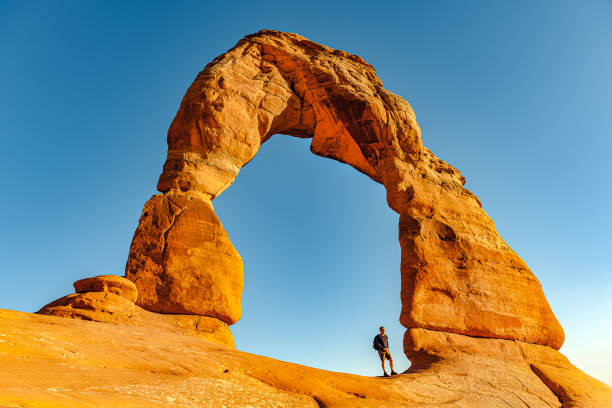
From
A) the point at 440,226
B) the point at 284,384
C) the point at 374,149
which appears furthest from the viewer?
the point at 374,149

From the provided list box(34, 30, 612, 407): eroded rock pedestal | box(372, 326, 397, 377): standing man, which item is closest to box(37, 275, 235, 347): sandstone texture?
box(34, 30, 612, 407): eroded rock pedestal

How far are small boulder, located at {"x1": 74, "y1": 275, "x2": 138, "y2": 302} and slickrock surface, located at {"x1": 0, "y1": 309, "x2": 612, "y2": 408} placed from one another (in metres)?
0.69

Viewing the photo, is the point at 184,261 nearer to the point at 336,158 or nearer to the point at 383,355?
the point at 383,355

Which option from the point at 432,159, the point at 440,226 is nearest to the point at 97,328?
the point at 440,226

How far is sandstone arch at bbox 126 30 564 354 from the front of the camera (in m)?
6.90

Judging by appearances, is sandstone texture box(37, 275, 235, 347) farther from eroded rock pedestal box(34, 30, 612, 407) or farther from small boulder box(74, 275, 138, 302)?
eroded rock pedestal box(34, 30, 612, 407)

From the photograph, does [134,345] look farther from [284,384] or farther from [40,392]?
[40,392]

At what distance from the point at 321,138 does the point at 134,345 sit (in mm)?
8134

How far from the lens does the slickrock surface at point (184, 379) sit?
3057 mm

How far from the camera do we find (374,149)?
36.6 ft

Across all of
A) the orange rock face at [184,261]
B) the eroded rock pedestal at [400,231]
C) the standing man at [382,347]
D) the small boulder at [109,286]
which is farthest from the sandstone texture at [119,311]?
the standing man at [382,347]

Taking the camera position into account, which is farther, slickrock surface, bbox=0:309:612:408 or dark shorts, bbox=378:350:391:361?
dark shorts, bbox=378:350:391:361

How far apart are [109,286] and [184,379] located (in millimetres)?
2562

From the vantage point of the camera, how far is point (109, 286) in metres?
5.80
